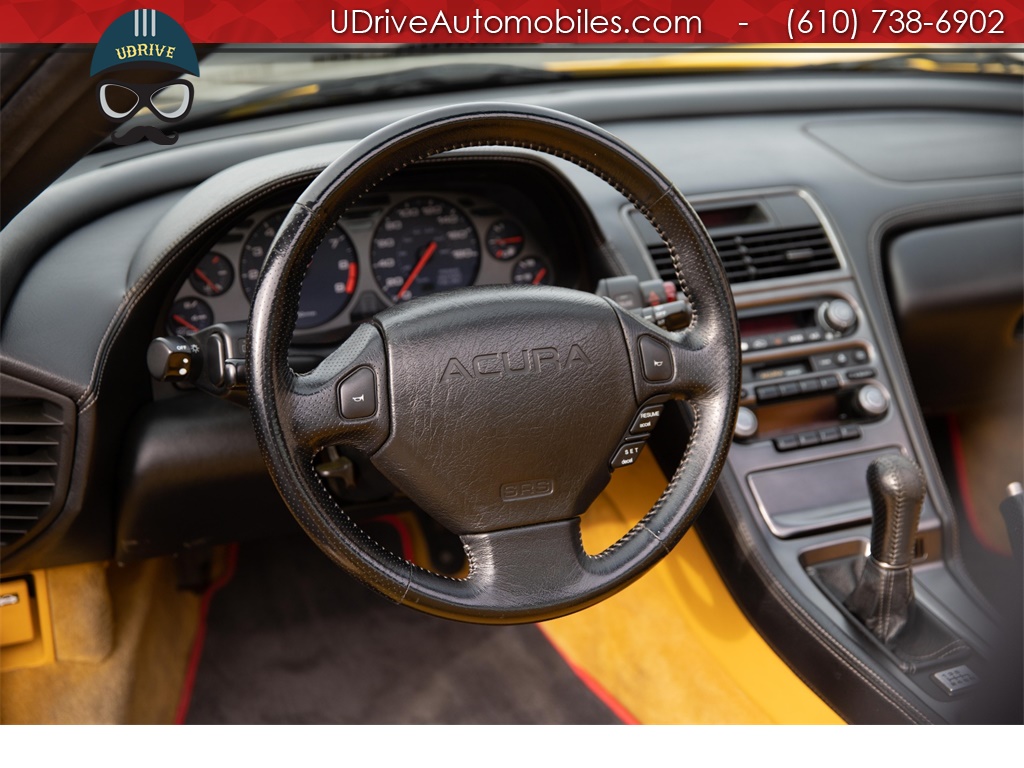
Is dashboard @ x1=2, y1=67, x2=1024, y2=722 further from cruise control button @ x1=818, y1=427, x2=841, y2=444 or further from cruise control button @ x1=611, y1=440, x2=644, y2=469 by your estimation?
cruise control button @ x1=611, y1=440, x2=644, y2=469

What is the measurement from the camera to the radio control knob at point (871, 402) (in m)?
1.33

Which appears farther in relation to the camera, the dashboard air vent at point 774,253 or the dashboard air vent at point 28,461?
the dashboard air vent at point 774,253

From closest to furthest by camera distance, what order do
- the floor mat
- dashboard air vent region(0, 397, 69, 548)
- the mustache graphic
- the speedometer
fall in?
dashboard air vent region(0, 397, 69, 548) < the mustache graphic < the speedometer < the floor mat

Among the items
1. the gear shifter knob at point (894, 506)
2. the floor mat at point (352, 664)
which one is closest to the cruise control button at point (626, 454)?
the gear shifter knob at point (894, 506)

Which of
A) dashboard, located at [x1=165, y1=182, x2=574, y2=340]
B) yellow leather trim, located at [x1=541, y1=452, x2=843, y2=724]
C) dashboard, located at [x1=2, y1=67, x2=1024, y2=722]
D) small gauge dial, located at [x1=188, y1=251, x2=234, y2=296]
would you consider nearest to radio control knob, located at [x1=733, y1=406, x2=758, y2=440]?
dashboard, located at [x1=2, y1=67, x2=1024, y2=722]

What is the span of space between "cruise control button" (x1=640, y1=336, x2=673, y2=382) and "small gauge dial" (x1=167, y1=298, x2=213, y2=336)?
601 mm

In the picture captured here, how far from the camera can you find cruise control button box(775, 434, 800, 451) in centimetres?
131

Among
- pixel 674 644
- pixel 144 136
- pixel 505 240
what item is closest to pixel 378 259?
pixel 505 240

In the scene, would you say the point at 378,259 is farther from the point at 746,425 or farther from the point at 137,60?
the point at 746,425

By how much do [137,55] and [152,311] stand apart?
1.08ft

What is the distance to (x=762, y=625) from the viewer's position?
125 centimetres

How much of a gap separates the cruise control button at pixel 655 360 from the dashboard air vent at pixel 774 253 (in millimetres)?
502
